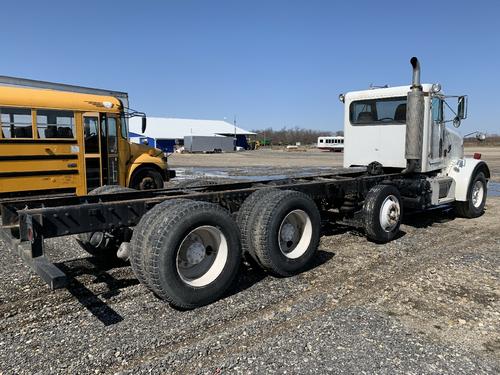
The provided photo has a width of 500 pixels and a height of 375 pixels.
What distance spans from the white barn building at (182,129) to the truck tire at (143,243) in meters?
64.6

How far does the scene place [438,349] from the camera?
3.44m

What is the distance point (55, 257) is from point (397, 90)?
6.57m

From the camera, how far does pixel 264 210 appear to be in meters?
4.82

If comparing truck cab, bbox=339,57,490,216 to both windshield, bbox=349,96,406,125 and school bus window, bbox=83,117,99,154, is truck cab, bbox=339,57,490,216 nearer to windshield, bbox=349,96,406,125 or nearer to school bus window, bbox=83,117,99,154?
windshield, bbox=349,96,406,125

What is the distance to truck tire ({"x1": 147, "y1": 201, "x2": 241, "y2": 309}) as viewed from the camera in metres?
3.86

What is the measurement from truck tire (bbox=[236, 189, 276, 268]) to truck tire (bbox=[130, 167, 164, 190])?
267 inches

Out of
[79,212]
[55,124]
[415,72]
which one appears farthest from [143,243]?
[55,124]

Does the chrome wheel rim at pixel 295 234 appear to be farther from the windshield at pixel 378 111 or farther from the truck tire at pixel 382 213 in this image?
the windshield at pixel 378 111

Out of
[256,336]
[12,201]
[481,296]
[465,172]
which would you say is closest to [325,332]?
[256,336]

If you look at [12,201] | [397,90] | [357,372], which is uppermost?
[397,90]

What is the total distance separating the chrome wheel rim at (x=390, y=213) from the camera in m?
6.69

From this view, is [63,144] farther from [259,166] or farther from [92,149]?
[259,166]

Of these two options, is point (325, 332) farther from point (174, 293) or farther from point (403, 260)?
point (403, 260)

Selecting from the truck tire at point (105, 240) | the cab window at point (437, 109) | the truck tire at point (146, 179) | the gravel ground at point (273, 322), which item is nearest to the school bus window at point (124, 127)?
the truck tire at point (146, 179)
